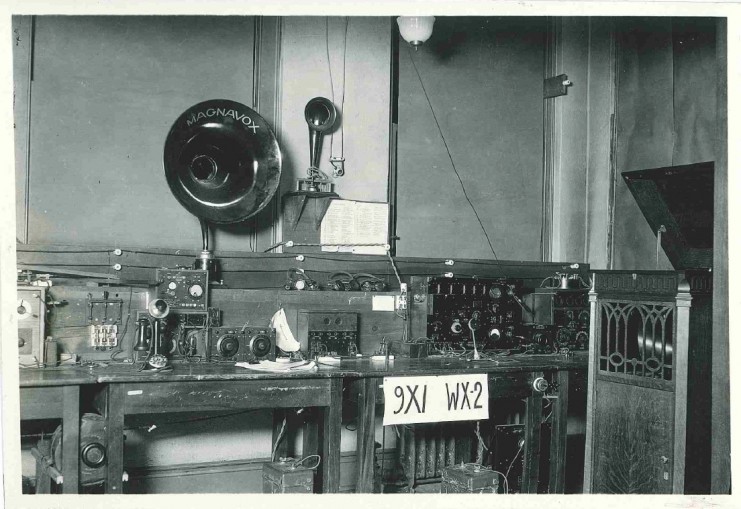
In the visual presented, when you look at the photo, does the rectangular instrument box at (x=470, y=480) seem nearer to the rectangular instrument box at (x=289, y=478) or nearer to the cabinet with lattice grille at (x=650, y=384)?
the cabinet with lattice grille at (x=650, y=384)

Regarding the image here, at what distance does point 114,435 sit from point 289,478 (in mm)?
1070

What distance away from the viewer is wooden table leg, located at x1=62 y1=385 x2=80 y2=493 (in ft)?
11.5

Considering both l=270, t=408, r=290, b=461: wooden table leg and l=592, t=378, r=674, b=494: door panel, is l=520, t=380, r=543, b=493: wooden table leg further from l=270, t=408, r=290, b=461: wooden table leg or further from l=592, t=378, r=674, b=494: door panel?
l=270, t=408, r=290, b=461: wooden table leg

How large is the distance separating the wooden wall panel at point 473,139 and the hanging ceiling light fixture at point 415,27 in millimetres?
709

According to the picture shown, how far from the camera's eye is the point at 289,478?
4.26 m

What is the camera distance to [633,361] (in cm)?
397

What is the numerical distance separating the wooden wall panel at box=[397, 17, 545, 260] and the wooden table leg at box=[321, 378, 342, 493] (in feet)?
6.46

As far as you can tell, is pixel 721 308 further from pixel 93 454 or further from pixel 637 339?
pixel 93 454

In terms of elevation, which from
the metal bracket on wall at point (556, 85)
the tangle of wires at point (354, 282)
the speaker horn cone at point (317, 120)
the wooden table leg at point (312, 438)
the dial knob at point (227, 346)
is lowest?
the wooden table leg at point (312, 438)

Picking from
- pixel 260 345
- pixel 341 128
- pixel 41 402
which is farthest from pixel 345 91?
pixel 41 402

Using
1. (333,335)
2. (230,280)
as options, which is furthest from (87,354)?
(333,335)

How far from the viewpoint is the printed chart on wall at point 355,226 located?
534 cm

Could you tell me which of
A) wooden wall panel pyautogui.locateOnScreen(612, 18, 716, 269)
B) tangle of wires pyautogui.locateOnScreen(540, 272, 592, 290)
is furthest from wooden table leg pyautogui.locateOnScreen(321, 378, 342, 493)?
wooden wall panel pyautogui.locateOnScreen(612, 18, 716, 269)

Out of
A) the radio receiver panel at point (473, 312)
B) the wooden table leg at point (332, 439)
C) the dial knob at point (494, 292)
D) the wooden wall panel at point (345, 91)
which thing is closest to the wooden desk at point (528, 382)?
the wooden table leg at point (332, 439)
